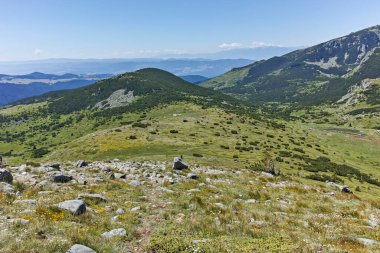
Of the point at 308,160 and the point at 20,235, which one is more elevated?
the point at 20,235

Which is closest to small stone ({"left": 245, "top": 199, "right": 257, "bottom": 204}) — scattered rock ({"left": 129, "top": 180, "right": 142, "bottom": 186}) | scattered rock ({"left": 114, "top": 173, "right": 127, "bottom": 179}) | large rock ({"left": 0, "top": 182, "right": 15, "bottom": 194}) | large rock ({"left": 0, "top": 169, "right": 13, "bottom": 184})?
scattered rock ({"left": 129, "top": 180, "right": 142, "bottom": 186})

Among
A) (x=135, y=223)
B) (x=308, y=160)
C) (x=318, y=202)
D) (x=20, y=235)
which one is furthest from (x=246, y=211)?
(x=308, y=160)

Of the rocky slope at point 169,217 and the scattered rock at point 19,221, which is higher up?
the scattered rock at point 19,221

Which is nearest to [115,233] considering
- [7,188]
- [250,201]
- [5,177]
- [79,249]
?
[79,249]

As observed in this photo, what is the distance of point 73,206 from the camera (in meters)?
15.8

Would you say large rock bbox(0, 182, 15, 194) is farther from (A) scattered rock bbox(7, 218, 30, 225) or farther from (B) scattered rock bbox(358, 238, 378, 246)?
(B) scattered rock bbox(358, 238, 378, 246)

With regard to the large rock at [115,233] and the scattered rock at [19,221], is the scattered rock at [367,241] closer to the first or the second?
the large rock at [115,233]

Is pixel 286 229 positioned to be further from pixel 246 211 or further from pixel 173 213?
pixel 173 213

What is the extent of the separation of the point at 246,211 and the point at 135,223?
7.38 meters

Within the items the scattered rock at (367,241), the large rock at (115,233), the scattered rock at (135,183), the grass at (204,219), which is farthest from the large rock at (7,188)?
the scattered rock at (367,241)

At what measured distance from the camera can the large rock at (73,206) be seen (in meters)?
15.5

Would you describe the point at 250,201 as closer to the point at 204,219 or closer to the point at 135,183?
the point at 204,219

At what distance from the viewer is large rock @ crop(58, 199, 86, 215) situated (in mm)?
15499

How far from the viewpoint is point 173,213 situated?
58.8ft
